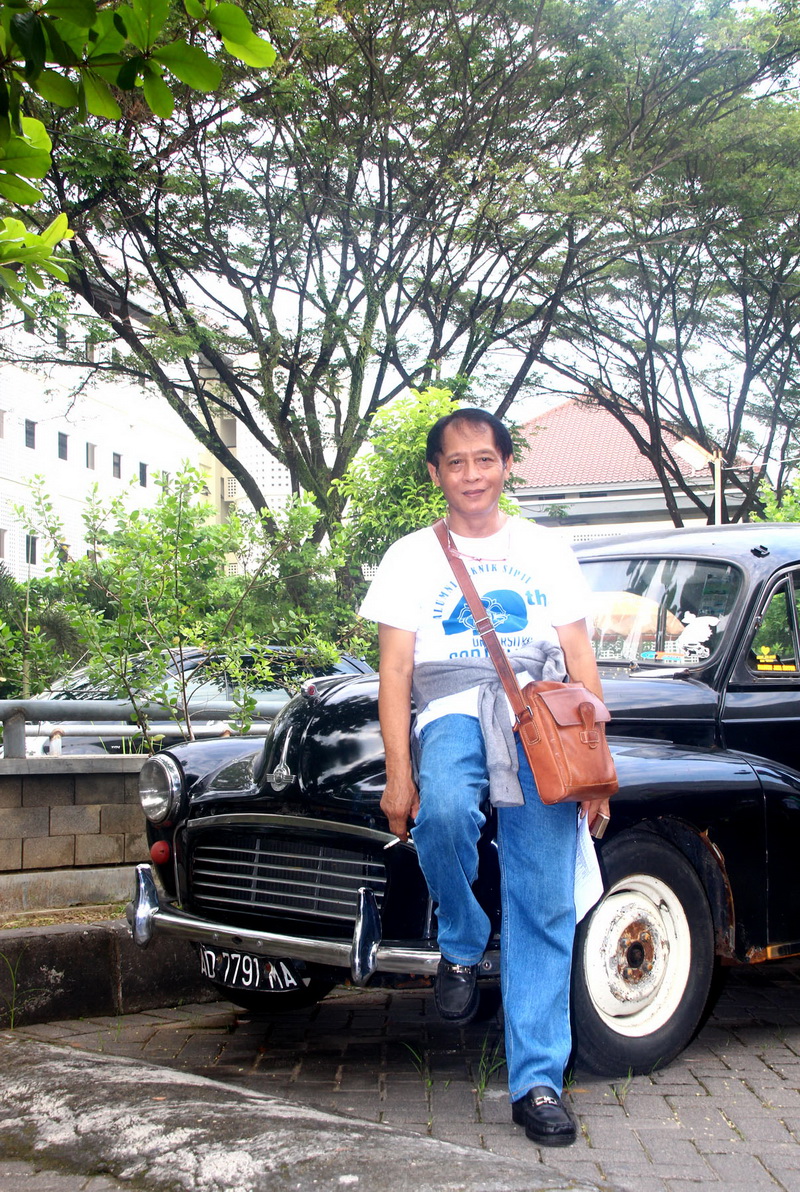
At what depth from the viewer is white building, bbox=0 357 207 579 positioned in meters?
33.9

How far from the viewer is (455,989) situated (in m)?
3.24

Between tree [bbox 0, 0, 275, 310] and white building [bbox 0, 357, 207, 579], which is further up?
white building [bbox 0, 357, 207, 579]

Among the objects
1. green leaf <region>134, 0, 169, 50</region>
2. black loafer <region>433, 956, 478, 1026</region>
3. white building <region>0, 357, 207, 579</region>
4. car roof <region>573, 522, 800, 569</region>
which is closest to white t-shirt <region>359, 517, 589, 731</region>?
black loafer <region>433, 956, 478, 1026</region>

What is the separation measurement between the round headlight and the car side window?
2.12m

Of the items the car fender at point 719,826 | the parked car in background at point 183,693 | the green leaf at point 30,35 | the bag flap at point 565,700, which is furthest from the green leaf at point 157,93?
the parked car in background at point 183,693

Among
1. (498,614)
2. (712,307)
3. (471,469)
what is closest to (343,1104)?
(498,614)

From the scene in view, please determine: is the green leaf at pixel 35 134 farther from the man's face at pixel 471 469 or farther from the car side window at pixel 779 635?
the car side window at pixel 779 635

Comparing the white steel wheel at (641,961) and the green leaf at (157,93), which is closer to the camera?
the green leaf at (157,93)

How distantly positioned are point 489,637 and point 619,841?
80cm

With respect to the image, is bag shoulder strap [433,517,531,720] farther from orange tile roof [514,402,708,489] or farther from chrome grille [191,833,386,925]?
orange tile roof [514,402,708,489]

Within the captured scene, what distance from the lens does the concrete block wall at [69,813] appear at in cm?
514

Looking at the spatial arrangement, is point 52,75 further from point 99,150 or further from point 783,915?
point 99,150

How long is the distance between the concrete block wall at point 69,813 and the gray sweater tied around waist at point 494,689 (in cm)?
227

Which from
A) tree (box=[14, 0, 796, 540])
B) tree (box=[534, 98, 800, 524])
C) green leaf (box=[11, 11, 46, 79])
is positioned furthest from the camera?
tree (box=[534, 98, 800, 524])
